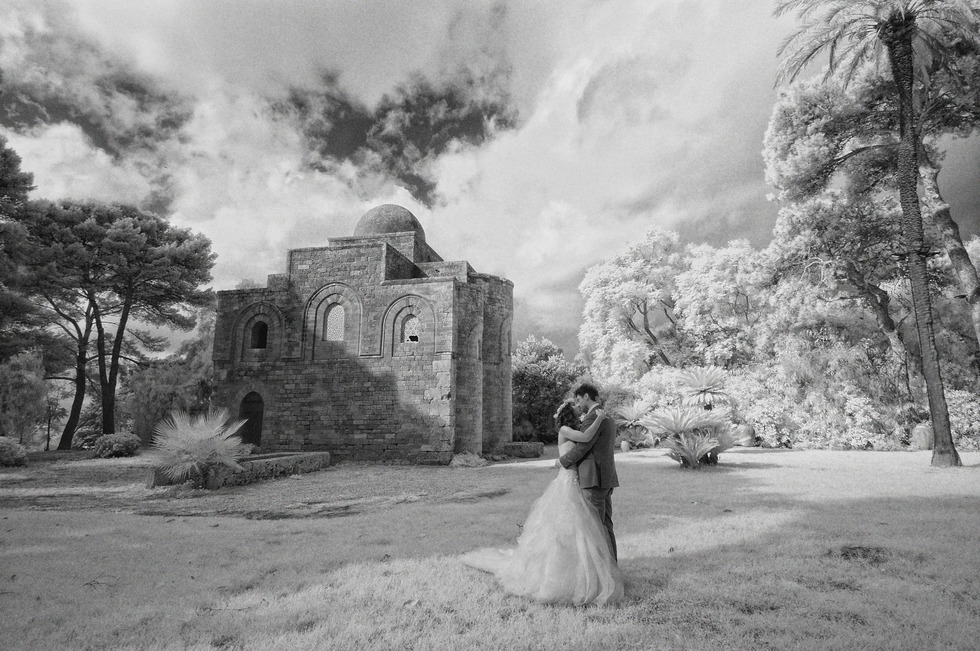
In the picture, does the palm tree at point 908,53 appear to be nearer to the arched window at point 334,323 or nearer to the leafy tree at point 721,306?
the leafy tree at point 721,306

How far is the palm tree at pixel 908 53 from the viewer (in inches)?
447

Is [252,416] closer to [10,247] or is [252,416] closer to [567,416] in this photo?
[10,247]

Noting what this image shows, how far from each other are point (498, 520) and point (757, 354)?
19513 millimetres

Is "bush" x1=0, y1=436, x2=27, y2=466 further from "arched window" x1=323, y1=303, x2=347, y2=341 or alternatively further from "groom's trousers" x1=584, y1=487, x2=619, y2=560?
"groom's trousers" x1=584, y1=487, x2=619, y2=560

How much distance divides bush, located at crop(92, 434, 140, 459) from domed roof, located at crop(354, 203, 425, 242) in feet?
39.6

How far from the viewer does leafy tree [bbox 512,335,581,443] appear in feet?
94.5

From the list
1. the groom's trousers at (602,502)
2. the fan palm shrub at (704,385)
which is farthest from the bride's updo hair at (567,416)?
the fan palm shrub at (704,385)

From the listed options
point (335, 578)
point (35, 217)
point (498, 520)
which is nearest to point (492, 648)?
point (335, 578)

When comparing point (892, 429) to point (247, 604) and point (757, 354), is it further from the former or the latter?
point (247, 604)

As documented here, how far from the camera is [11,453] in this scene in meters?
15.5

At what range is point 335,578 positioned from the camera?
436cm

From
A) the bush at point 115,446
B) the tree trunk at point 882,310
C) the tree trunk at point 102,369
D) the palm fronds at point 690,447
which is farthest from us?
the tree trunk at point 102,369

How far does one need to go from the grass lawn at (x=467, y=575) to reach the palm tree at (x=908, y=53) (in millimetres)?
3414

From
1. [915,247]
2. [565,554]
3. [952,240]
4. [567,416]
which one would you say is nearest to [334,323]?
[567,416]
